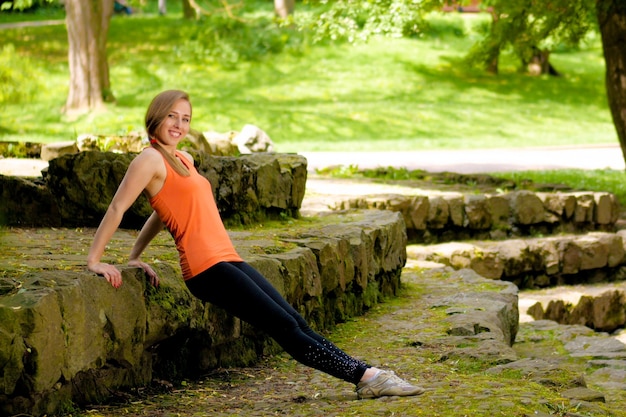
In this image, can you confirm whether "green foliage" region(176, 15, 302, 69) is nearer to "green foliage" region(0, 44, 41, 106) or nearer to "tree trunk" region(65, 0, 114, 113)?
"tree trunk" region(65, 0, 114, 113)

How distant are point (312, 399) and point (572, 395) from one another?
1.33 m

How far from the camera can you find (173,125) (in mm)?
4945

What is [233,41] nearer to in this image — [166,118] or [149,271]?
[166,118]

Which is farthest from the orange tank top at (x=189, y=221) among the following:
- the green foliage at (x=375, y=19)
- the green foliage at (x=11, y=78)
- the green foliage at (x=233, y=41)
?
the green foliage at (x=233, y=41)

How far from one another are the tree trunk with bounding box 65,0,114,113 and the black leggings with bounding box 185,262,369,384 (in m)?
17.4

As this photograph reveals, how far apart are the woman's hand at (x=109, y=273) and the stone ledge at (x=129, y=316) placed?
1.4 inches

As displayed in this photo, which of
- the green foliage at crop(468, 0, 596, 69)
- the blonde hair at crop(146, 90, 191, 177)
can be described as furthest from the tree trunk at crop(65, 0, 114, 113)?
the blonde hair at crop(146, 90, 191, 177)

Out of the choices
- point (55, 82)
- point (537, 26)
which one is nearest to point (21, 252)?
point (537, 26)

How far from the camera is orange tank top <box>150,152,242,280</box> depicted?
4844 mm

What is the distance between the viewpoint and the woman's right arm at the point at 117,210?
458 centimetres

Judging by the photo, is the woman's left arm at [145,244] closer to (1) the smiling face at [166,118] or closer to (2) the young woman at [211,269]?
(2) the young woman at [211,269]

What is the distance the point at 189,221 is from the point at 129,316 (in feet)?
1.82

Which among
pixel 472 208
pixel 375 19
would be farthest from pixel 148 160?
pixel 375 19

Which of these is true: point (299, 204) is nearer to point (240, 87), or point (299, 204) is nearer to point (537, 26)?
point (537, 26)
